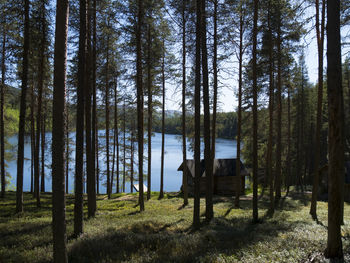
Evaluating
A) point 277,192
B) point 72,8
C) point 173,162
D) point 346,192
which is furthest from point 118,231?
point 173,162

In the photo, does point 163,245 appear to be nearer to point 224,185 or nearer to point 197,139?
point 197,139

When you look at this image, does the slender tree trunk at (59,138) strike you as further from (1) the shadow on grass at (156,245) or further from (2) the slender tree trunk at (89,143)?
(2) the slender tree trunk at (89,143)

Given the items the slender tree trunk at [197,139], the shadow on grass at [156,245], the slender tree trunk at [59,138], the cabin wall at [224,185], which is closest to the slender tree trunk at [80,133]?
the shadow on grass at [156,245]

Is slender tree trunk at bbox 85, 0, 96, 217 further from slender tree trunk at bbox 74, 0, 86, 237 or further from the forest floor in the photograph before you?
the forest floor

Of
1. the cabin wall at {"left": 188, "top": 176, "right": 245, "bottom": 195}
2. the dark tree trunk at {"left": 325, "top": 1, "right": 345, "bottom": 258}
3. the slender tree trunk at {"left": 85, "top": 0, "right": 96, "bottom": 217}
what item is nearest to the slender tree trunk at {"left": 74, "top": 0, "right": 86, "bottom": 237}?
the slender tree trunk at {"left": 85, "top": 0, "right": 96, "bottom": 217}

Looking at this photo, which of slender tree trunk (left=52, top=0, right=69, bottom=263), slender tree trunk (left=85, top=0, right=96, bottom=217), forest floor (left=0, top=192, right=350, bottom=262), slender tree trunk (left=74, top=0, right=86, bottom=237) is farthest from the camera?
slender tree trunk (left=85, top=0, right=96, bottom=217)

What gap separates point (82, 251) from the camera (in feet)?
19.7

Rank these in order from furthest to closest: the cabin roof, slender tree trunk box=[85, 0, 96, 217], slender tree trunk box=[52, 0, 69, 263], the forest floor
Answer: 1. the cabin roof
2. slender tree trunk box=[85, 0, 96, 217]
3. the forest floor
4. slender tree trunk box=[52, 0, 69, 263]

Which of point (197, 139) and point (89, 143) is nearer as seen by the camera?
point (197, 139)

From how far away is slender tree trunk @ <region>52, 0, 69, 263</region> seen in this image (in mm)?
4418

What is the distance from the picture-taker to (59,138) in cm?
446

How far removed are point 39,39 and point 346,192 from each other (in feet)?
94.0

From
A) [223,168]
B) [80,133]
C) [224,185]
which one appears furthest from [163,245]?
[223,168]

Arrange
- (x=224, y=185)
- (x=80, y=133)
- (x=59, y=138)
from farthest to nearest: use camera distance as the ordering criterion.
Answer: (x=224, y=185) → (x=80, y=133) → (x=59, y=138)
